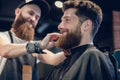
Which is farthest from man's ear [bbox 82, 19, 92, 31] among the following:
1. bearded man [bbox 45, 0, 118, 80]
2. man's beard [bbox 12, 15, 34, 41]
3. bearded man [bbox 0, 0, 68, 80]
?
man's beard [bbox 12, 15, 34, 41]

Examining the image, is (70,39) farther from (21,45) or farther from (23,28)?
(23,28)

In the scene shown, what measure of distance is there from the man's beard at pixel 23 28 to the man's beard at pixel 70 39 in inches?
24.2

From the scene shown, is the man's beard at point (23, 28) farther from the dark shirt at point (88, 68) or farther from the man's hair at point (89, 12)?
the dark shirt at point (88, 68)

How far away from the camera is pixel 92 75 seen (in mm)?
1740

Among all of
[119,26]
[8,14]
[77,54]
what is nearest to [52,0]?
[8,14]

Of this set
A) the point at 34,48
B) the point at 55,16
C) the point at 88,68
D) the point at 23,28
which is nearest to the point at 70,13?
the point at 34,48

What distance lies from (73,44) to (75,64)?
238mm

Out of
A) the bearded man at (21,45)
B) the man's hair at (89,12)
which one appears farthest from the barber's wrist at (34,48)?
the man's hair at (89,12)

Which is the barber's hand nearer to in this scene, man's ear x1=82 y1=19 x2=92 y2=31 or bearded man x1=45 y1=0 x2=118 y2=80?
bearded man x1=45 y1=0 x2=118 y2=80

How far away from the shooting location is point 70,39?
2.04 meters

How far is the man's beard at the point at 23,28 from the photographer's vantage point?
259cm

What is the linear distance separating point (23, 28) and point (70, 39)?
28.7 inches

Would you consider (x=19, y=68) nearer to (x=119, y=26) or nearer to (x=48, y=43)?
(x=48, y=43)

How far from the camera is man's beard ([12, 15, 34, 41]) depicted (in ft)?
8.51
